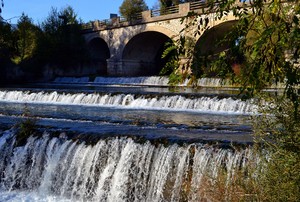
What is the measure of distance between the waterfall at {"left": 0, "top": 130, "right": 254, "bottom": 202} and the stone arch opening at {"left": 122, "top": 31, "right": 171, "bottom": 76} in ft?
79.6

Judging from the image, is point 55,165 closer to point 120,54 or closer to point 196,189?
point 196,189

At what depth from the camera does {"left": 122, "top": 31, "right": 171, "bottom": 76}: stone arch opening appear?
31.4 m

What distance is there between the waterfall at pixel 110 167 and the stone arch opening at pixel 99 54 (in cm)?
2692

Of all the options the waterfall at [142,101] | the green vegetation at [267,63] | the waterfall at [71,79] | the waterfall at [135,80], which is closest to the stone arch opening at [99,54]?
the waterfall at [71,79]

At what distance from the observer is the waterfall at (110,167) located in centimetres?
564

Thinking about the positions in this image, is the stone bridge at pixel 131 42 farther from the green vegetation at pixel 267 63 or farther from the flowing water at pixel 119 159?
the green vegetation at pixel 267 63

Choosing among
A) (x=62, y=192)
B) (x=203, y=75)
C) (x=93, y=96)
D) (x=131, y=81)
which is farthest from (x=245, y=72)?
(x=131, y=81)

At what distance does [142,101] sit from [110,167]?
7.10 meters

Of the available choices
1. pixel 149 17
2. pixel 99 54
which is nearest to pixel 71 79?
pixel 149 17

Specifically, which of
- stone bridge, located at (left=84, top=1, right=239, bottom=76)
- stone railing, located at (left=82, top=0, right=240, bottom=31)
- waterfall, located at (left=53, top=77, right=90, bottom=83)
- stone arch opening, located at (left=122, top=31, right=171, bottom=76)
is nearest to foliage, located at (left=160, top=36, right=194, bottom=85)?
stone railing, located at (left=82, top=0, right=240, bottom=31)

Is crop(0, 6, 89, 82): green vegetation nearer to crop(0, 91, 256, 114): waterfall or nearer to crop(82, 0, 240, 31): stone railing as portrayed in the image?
crop(82, 0, 240, 31): stone railing

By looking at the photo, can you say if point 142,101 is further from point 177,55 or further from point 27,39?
point 27,39

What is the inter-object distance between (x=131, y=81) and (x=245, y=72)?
71.9 feet

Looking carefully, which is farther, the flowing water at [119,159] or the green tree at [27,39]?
the green tree at [27,39]
